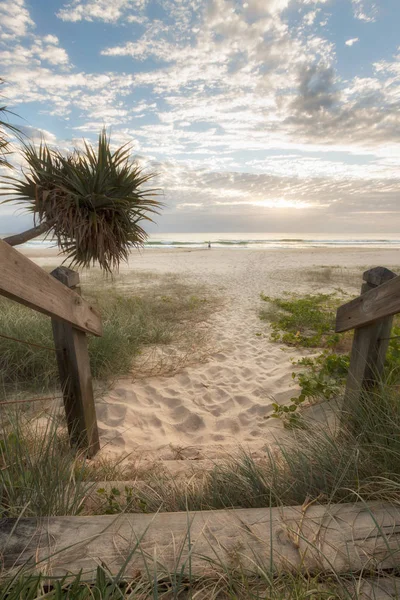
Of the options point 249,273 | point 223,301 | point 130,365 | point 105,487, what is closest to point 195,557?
point 105,487

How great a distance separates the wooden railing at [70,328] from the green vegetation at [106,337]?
180mm

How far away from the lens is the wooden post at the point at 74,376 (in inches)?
87.5

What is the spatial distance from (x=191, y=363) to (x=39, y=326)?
227 centimetres

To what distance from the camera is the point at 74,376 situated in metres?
2.31

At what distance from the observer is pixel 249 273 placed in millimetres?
16344

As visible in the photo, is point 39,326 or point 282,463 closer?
point 282,463

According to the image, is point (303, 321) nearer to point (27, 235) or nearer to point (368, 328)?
point (368, 328)

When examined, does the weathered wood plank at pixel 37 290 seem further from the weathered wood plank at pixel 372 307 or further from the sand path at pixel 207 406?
the weathered wood plank at pixel 372 307

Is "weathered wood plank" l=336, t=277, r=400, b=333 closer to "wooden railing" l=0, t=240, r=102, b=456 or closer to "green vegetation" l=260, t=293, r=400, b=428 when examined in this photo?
"green vegetation" l=260, t=293, r=400, b=428

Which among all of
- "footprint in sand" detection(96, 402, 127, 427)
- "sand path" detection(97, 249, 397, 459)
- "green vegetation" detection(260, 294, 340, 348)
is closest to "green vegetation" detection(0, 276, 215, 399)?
"sand path" detection(97, 249, 397, 459)

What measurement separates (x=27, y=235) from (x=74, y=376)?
1280 mm

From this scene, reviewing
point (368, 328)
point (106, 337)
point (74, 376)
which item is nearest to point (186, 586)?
point (74, 376)

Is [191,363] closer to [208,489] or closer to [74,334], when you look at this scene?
[74,334]

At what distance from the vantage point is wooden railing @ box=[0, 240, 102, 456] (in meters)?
1.55
